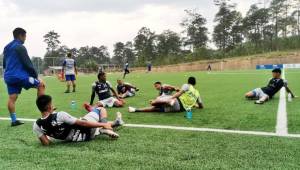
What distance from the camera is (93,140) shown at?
244 inches

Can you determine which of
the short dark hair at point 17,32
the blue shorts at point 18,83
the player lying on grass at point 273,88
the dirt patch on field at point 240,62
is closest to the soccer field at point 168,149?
the blue shorts at point 18,83

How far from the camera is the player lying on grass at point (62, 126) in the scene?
5.71m

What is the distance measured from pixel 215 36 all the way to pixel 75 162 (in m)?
88.4

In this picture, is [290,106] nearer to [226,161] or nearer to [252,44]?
[226,161]

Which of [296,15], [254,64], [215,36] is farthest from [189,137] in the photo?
[215,36]

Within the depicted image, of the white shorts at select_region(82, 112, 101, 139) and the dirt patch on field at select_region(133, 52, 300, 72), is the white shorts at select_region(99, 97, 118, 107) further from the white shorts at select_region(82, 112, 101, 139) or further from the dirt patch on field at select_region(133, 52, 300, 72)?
the dirt patch on field at select_region(133, 52, 300, 72)

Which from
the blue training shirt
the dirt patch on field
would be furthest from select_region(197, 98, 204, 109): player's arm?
the dirt patch on field

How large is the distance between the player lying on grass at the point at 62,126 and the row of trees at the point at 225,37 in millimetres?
71659

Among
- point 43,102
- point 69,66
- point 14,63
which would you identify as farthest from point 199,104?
point 69,66

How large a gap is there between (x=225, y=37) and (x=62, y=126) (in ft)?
283

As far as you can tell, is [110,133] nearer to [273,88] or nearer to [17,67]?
[17,67]

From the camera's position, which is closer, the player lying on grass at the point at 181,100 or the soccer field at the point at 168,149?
the soccer field at the point at 168,149

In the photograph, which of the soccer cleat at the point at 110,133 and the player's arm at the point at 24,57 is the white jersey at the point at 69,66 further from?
the soccer cleat at the point at 110,133

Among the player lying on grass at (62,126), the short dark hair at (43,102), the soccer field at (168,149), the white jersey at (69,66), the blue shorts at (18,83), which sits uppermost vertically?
the white jersey at (69,66)
